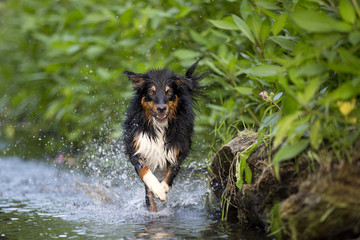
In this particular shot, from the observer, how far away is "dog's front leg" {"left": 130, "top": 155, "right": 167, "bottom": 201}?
4281mm

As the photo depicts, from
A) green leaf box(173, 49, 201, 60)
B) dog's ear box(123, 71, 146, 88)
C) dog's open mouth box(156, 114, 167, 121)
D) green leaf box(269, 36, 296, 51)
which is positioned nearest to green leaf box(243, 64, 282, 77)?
green leaf box(269, 36, 296, 51)

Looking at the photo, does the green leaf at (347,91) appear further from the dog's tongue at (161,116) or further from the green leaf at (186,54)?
the green leaf at (186,54)

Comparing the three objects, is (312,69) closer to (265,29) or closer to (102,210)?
(265,29)

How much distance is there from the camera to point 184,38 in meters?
6.16

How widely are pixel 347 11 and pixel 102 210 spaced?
291cm

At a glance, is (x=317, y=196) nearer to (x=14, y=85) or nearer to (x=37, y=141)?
(x=37, y=141)

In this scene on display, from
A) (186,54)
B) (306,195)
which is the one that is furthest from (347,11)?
(186,54)

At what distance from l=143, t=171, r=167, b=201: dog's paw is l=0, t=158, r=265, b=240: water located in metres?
0.16

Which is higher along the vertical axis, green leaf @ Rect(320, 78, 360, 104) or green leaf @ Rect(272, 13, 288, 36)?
green leaf @ Rect(272, 13, 288, 36)

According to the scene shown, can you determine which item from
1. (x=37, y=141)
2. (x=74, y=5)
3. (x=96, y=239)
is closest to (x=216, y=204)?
(x=96, y=239)

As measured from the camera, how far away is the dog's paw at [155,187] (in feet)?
14.0

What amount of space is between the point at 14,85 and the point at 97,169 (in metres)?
4.40

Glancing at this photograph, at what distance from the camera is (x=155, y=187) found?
431cm

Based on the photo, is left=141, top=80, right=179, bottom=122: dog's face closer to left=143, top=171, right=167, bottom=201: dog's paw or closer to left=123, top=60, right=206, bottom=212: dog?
left=123, top=60, right=206, bottom=212: dog
